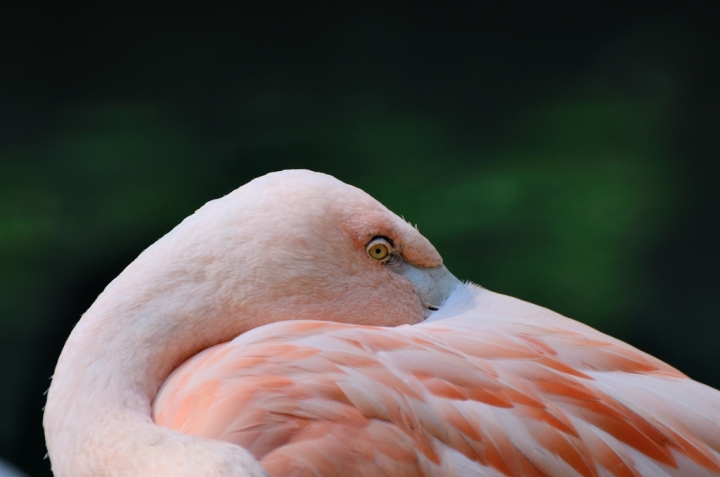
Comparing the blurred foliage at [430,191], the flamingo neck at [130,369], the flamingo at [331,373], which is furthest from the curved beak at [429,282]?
the blurred foliage at [430,191]

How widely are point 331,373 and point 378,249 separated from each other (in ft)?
0.69

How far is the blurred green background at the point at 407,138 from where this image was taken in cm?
158

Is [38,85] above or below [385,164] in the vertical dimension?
below

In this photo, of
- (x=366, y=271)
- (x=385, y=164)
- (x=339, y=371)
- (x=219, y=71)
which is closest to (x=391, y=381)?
(x=339, y=371)

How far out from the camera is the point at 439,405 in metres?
0.64

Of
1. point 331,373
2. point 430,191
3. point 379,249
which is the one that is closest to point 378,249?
point 379,249

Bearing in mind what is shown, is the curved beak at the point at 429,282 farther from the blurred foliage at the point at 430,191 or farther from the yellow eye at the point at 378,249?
the blurred foliage at the point at 430,191

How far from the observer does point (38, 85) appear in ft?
5.30

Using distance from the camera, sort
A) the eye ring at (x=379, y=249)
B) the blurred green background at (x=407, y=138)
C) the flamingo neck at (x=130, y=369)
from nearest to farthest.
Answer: the flamingo neck at (x=130, y=369)
the eye ring at (x=379, y=249)
the blurred green background at (x=407, y=138)

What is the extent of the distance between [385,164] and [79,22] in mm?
791

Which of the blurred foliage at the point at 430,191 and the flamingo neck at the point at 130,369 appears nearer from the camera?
the flamingo neck at the point at 130,369

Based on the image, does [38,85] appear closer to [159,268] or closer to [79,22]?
[79,22]

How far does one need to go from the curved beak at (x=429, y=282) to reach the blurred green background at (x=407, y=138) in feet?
2.52

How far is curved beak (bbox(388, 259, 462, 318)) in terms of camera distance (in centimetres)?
84
